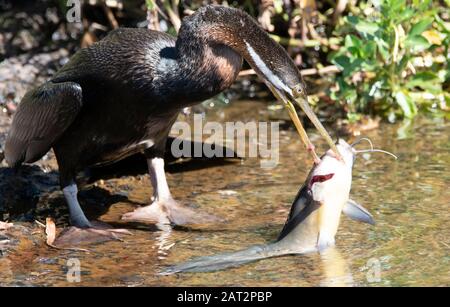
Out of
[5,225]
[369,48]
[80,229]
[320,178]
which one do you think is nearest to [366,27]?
[369,48]

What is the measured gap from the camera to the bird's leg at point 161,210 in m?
5.59

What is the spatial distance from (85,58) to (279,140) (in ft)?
6.84

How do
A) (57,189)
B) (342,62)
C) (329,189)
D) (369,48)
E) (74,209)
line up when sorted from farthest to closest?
1. (342,62)
2. (369,48)
3. (57,189)
4. (74,209)
5. (329,189)

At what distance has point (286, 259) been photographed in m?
4.77

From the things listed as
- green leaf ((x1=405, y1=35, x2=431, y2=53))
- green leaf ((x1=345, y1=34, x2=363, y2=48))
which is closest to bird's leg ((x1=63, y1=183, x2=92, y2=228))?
green leaf ((x1=345, y1=34, x2=363, y2=48))

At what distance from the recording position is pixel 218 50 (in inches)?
205

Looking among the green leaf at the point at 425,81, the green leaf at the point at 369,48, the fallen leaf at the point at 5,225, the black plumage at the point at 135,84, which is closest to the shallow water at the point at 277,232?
the fallen leaf at the point at 5,225

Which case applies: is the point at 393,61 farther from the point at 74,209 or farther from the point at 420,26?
the point at 74,209

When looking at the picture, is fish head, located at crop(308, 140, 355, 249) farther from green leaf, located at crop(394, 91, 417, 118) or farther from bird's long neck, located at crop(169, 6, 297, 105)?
green leaf, located at crop(394, 91, 417, 118)

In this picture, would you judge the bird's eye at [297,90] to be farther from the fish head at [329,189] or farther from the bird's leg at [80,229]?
the bird's leg at [80,229]

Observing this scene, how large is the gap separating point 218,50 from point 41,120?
1173 mm

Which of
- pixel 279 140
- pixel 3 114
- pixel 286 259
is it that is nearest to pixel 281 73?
pixel 286 259

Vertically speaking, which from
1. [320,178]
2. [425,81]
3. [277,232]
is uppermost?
[320,178]

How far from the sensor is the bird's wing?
5440 mm
